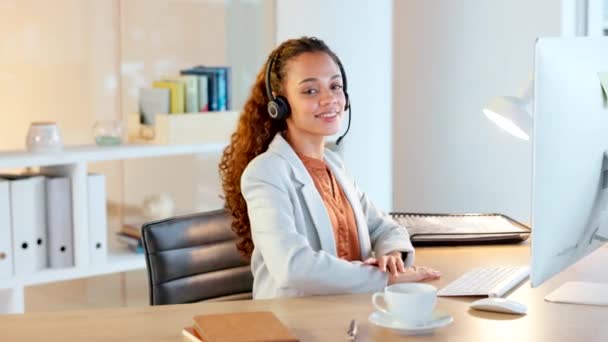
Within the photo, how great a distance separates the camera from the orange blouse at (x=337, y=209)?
8.76 ft

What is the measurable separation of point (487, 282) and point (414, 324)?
407 millimetres

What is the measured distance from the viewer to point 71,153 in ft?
12.8

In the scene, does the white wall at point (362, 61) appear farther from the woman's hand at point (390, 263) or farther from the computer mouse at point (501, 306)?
the computer mouse at point (501, 306)

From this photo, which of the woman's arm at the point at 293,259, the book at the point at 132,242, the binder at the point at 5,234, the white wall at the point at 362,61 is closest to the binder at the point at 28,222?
the binder at the point at 5,234

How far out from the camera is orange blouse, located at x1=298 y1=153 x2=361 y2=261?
2670 mm

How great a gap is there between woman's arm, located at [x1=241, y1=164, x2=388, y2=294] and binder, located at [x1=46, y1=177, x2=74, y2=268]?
1.56 m

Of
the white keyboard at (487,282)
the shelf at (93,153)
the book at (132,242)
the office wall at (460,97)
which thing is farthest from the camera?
the office wall at (460,97)

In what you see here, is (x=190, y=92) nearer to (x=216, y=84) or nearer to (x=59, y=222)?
(x=216, y=84)

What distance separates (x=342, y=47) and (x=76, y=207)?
49.4 inches

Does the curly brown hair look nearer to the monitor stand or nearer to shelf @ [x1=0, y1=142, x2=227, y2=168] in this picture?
the monitor stand

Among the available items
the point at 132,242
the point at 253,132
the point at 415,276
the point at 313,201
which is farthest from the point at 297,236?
the point at 132,242

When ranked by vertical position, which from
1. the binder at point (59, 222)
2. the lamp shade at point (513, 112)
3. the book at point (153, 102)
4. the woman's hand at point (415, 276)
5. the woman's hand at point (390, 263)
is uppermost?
the lamp shade at point (513, 112)

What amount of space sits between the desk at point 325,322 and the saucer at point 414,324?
0.01m

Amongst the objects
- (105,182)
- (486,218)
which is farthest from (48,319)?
(105,182)
